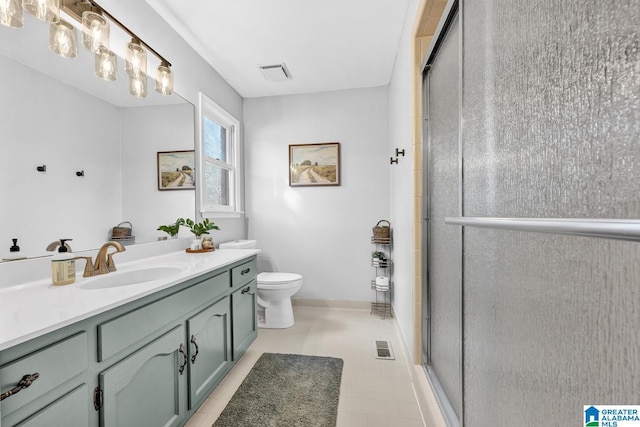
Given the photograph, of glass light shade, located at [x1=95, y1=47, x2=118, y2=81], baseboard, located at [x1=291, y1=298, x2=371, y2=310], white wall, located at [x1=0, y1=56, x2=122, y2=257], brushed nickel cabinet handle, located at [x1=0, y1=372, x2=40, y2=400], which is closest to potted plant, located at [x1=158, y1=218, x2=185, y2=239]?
white wall, located at [x1=0, y1=56, x2=122, y2=257]

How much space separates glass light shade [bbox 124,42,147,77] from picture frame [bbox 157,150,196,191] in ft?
1.58

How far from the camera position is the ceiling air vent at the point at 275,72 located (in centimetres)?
257

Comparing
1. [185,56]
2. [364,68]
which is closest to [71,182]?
[185,56]

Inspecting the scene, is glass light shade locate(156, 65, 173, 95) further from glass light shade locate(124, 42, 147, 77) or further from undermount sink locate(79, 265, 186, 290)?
undermount sink locate(79, 265, 186, 290)

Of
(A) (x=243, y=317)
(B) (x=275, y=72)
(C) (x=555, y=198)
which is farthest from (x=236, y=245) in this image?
(C) (x=555, y=198)

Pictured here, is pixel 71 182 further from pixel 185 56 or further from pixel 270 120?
pixel 270 120

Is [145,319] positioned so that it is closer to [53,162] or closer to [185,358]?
[185,358]

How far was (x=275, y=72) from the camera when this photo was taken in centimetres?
264

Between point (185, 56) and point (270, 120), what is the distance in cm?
110

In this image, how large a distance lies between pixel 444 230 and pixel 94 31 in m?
1.96

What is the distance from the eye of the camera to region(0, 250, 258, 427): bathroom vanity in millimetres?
730

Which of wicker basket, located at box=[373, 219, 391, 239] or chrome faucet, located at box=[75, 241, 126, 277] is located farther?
wicker basket, located at box=[373, 219, 391, 239]

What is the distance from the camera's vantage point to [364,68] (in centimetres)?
264

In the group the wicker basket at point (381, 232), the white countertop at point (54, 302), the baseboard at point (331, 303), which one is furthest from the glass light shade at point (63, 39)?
the baseboard at point (331, 303)
